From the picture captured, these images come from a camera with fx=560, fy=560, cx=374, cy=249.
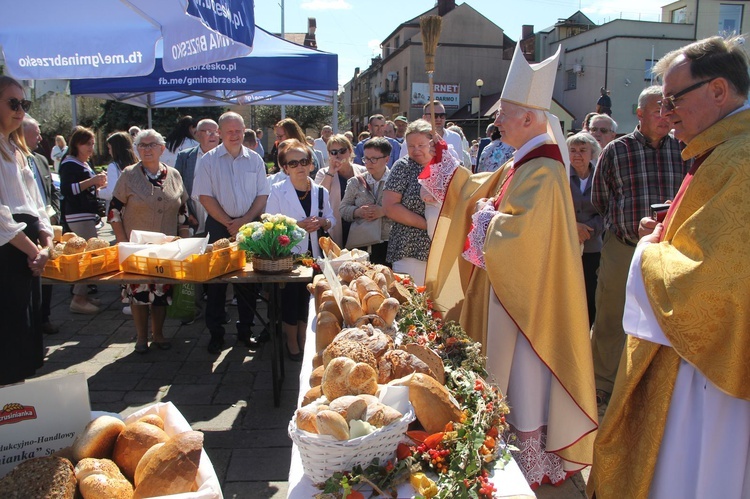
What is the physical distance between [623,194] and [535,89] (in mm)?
1509

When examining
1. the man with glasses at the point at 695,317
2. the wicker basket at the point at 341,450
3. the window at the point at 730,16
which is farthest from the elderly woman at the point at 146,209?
the window at the point at 730,16

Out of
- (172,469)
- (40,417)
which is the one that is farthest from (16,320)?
(172,469)

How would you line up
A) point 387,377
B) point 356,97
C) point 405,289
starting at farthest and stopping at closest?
point 356,97
point 405,289
point 387,377

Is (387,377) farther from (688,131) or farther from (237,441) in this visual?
(237,441)

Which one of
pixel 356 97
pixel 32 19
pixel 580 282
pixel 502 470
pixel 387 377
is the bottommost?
pixel 502 470

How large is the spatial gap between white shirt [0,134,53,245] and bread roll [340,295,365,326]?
1.77 meters

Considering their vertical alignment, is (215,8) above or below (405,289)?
above

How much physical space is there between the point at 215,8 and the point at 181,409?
2737mm

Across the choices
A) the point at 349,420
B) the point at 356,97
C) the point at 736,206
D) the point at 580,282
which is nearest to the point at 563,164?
the point at 580,282

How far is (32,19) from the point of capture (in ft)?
10.0

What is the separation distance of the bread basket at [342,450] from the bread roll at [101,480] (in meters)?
0.48

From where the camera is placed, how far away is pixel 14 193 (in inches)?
120

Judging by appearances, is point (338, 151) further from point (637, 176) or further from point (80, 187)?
point (80, 187)

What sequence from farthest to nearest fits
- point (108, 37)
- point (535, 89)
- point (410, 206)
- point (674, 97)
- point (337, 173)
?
point (337, 173), point (410, 206), point (108, 37), point (535, 89), point (674, 97)
